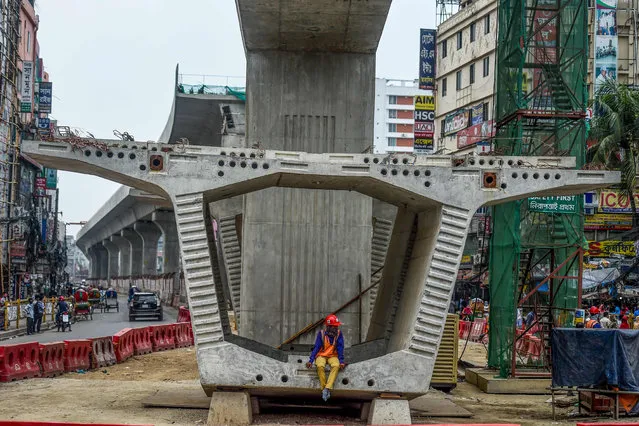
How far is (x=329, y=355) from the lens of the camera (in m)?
17.9

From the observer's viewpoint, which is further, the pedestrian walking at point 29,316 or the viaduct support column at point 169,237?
the viaduct support column at point 169,237

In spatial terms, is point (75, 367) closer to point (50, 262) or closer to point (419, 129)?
point (419, 129)

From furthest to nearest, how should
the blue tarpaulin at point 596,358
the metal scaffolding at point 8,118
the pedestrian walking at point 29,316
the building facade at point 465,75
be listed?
the building facade at point 465,75 → the metal scaffolding at point 8,118 → the pedestrian walking at point 29,316 → the blue tarpaulin at point 596,358

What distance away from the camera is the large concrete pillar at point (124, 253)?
13375 centimetres

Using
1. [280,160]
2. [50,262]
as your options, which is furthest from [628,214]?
[50,262]

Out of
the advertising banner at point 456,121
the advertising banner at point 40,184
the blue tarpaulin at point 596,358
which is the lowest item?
the blue tarpaulin at point 596,358

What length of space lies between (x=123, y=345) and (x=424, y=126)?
38176 mm

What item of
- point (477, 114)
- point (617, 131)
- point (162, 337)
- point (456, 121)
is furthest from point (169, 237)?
point (162, 337)

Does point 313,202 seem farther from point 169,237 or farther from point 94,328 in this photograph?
point 169,237

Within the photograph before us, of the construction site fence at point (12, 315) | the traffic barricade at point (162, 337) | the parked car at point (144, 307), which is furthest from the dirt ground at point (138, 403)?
the parked car at point (144, 307)

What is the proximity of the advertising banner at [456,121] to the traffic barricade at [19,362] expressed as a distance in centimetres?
5072

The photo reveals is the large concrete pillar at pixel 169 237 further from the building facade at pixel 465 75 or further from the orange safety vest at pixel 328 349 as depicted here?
the orange safety vest at pixel 328 349

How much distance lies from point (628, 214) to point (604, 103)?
9894 mm

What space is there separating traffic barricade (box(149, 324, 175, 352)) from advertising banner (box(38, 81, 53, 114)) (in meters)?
34.7
